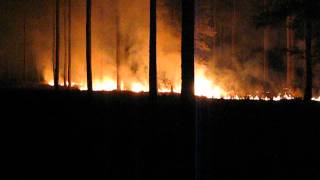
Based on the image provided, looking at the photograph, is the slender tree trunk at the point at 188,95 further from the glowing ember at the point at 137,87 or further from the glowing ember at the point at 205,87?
the glowing ember at the point at 137,87

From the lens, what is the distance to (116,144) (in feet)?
37.6

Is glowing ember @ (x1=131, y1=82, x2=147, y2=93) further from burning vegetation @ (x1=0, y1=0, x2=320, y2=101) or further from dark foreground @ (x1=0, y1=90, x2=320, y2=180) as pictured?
dark foreground @ (x1=0, y1=90, x2=320, y2=180)

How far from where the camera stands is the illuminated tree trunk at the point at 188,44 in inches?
349

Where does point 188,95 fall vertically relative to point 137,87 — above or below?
below

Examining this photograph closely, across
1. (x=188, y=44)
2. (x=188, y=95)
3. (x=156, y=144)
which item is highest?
(x=188, y=44)

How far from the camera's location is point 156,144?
11.4 metres

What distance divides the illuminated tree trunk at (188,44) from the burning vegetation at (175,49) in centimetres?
1846

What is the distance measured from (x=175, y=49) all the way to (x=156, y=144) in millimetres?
24554

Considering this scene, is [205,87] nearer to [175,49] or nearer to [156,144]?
[175,49]

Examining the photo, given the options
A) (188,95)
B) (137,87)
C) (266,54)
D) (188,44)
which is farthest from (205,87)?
(188,44)

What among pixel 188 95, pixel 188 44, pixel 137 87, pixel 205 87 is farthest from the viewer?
pixel 137 87

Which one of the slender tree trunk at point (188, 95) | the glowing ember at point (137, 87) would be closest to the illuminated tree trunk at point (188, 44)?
the slender tree trunk at point (188, 95)

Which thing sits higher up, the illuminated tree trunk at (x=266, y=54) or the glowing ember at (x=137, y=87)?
the illuminated tree trunk at (x=266, y=54)

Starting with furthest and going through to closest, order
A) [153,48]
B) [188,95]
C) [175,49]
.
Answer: [175,49] < [153,48] < [188,95]
